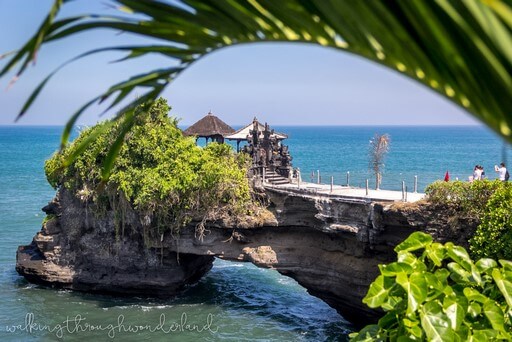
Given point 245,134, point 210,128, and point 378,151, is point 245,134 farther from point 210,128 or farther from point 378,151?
point 378,151

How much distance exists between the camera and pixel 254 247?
1691 cm

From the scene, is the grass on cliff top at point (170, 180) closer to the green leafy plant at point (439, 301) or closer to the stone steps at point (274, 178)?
the stone steps at point (274, 178)

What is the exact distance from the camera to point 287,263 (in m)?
16.5

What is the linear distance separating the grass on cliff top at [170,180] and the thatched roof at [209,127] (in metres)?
4.11

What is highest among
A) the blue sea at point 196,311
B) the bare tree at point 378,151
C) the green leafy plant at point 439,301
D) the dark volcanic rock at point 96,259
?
the bare tree at point 378,151

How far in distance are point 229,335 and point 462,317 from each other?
43.3 ft

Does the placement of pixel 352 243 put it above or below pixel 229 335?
above

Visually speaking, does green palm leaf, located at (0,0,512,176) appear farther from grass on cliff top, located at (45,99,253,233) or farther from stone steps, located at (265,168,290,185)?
stone steps, located at (265,168,290,185)

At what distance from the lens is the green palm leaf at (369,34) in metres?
0.92

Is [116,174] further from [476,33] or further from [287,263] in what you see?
[476,33]

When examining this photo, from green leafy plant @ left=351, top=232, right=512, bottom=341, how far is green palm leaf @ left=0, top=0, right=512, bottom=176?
2.89 m

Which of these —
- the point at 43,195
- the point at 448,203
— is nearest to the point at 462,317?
the point at 448,203

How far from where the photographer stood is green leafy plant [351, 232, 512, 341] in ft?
12.1

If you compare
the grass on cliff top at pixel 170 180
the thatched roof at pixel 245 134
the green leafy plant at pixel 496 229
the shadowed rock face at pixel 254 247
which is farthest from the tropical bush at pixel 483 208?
the thatched roof at pixel 245 134
